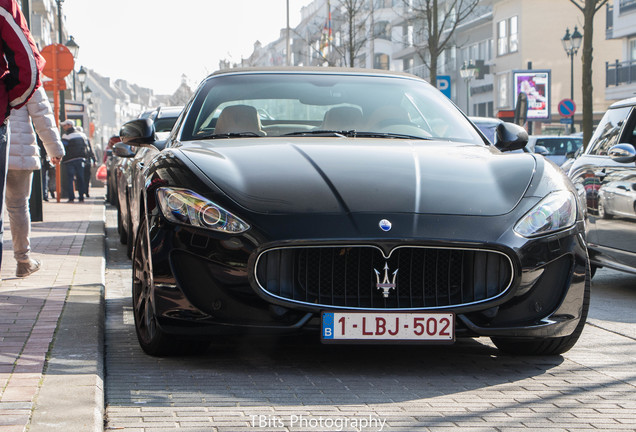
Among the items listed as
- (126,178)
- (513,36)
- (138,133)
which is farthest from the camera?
(513,36)

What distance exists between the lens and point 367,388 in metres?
4.65

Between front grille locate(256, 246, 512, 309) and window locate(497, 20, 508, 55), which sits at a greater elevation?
window locate(497, 20, 508, 55)

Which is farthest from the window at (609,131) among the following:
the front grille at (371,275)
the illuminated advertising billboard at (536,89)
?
the illuminated advertising billboard at (536,89)

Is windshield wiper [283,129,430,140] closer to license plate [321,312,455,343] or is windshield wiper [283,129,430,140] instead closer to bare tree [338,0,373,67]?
license plate [321,312,455,343]

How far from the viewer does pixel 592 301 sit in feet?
26.8

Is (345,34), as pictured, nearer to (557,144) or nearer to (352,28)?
(352,28)

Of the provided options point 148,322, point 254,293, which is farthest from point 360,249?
point 148,322

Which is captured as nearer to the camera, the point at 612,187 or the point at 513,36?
the point at 612,187

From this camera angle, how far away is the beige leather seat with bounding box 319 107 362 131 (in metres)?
→ 6.23

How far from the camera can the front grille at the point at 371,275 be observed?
188 inches

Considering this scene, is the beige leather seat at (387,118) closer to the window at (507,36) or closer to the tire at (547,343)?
the tire at (547,343)

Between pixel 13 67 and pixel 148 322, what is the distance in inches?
60.7

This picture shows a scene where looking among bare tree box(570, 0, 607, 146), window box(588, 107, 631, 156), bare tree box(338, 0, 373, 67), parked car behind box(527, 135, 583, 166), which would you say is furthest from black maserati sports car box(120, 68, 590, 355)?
bare tree box(338, 0, 373, 67)

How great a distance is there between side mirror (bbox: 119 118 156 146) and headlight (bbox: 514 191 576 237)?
2.63m
